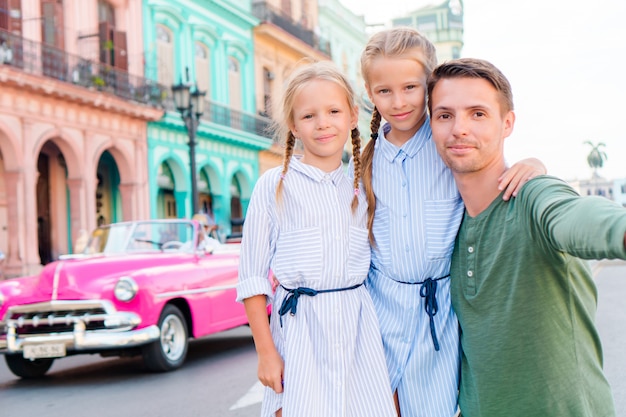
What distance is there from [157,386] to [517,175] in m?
5.01

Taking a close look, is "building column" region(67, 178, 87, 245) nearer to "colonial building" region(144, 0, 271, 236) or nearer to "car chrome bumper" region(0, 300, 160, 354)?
"colonial building" region(144, 0, 271, 236)

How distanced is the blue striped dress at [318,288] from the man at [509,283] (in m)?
0.33

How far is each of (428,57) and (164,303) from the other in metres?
5.17

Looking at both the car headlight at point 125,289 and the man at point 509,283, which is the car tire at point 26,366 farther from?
the man at point 509,283

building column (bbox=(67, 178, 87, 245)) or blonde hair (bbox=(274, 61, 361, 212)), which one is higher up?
building column (bbox=(67, 178, 87, 245))

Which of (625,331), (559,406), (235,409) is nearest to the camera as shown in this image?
(559,406)

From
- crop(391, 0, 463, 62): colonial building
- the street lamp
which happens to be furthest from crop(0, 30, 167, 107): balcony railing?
crop(391, 0, 463, 62): colonial building

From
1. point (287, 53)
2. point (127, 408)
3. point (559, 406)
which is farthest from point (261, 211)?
point (287, 53)

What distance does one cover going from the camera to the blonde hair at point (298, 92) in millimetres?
2467

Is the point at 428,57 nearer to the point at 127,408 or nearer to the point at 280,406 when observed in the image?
the point at 280,406

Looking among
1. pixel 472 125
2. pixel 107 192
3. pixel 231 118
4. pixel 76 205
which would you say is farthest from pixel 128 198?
pixel 472 125

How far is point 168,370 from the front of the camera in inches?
280

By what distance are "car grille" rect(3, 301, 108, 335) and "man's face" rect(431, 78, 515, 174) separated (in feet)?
16.9

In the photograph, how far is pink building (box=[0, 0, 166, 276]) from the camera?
16469 millimetres
